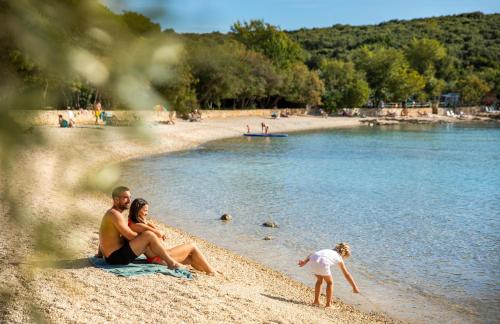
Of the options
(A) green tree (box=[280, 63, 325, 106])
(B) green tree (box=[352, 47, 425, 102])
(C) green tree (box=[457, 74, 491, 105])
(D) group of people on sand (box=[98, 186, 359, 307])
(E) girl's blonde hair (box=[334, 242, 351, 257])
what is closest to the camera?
(D) group of people on sand (box=[98, 186, 359, 307])

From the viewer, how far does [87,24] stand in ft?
4.65

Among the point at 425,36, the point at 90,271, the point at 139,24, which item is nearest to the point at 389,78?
the point at 425,36

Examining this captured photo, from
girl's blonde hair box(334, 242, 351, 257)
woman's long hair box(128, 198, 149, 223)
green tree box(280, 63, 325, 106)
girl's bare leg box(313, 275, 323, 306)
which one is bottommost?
girl's bare leg box(313, 275, 323, 306)

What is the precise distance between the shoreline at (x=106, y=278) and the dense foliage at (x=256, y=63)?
0.15 m

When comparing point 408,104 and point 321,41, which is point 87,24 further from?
point 321,41

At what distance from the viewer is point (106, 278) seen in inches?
313

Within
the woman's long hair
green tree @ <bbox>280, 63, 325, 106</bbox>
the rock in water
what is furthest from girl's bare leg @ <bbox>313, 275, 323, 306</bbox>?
green tree @ <bbox>280, 63, 325, 106</bbox>

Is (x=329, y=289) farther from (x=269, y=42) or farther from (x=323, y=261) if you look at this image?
(x=269, y=42)

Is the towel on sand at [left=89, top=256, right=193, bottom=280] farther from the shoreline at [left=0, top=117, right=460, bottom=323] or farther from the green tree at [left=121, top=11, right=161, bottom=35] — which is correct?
the green tree at [left=121, top=11, right=161, bottom=35]

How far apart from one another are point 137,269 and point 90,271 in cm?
67

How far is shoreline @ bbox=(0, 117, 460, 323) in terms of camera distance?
153 centimetres

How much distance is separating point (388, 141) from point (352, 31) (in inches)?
4971

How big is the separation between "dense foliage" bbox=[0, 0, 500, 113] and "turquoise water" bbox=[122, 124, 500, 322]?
171 inches

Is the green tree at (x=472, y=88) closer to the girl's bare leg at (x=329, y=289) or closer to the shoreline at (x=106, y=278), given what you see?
the shoreline at (x=106, y=278)
